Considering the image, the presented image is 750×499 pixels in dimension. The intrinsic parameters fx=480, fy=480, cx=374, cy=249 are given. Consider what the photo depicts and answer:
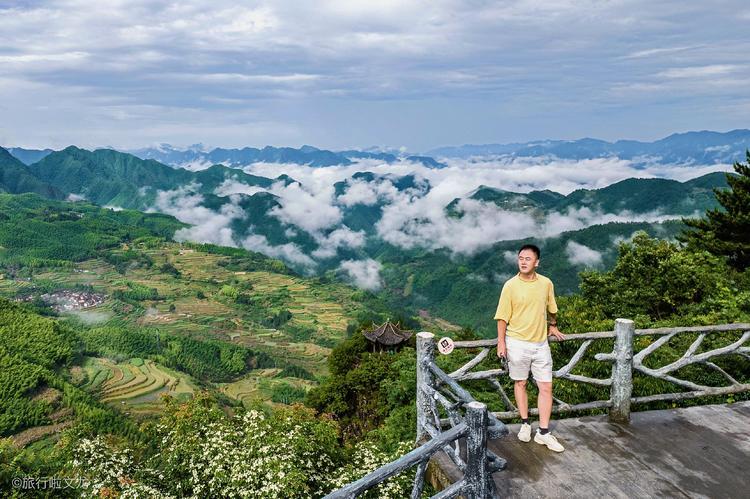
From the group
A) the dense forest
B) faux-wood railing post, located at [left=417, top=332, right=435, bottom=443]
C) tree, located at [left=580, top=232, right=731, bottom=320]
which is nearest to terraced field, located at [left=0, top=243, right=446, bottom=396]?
the dense forest

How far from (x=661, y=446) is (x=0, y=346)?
11155 cm

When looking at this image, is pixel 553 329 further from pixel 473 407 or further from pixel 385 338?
pixel 385 338

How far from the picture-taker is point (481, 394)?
12.4 meters

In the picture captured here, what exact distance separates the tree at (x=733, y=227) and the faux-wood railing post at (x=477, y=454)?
3010 cm

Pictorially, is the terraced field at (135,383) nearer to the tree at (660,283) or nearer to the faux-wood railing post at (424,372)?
the tree at (660,283)

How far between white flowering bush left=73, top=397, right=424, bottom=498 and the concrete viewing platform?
96.9 inches

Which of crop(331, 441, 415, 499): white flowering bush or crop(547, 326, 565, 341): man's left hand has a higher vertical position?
crop(547, 326, 565, 341): man's left hand

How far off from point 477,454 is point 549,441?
Answer: 8.78 feet

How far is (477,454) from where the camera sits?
4.48 m

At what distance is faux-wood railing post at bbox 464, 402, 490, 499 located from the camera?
4.41m

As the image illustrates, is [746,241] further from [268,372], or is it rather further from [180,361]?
[180,361]

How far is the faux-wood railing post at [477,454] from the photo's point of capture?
14.5ft

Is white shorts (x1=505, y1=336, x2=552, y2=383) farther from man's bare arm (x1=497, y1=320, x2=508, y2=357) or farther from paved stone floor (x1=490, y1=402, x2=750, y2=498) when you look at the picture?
paved stone floor (x1=490, y1=402, x2=750, y2=498)

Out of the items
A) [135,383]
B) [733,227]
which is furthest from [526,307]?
[135,383]
